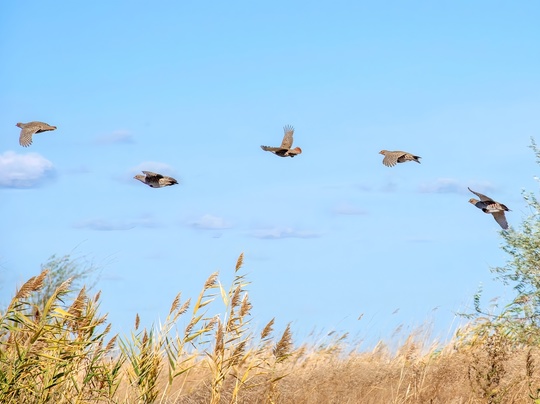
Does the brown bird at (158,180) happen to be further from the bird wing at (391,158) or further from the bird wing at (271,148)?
the bird wing at (391,158)

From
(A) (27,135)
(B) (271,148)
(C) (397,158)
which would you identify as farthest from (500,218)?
(A) (27,135)

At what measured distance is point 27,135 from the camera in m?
12.5

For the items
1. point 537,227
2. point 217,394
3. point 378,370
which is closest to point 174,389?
point 378,370

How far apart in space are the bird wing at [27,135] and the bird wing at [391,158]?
564 cm

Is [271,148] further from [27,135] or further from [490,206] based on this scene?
[27,135]

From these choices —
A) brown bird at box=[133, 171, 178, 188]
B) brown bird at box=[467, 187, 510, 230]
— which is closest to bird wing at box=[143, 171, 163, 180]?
brown bird at box=[133, 171, 178, 188]

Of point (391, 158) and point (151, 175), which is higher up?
point (391, 158)

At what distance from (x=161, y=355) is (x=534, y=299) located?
968 cm

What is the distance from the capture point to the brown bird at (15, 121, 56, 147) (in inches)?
487

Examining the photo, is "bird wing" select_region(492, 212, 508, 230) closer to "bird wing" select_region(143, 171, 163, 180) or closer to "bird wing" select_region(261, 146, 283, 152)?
"bird wing" select_region(261, 146, 283, 152)

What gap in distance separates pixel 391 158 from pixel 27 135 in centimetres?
583

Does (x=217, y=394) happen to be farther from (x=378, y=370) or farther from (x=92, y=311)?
(x=378, y=370)

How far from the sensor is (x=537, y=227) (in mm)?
14672

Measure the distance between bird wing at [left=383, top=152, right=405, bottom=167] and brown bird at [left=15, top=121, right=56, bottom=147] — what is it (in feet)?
17.8
